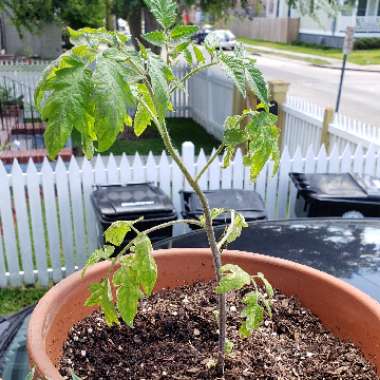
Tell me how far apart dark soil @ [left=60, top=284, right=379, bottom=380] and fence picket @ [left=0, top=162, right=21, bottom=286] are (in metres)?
2.87

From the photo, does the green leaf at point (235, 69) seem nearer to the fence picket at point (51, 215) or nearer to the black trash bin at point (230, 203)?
the black trash bin at point (230, 203)

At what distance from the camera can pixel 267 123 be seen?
44.1 inches

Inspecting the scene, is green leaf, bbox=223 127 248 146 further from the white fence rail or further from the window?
the window

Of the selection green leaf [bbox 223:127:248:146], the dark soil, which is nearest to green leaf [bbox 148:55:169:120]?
green leaf [bbox 223:127:248:146]

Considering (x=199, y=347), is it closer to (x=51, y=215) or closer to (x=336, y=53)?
(x=51, y=215)

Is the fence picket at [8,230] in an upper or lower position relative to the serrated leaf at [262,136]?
lower

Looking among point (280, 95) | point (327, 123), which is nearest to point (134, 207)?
point (327, 123)

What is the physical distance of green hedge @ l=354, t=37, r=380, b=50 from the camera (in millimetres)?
30453

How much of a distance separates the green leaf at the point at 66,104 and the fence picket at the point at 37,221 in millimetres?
3342

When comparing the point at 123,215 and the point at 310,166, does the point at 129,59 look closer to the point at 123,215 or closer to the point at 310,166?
the point at 123,215

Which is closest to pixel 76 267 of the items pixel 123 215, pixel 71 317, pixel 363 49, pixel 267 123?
pixel 123 215

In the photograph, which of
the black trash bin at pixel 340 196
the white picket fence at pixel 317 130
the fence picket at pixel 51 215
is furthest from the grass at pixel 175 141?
the black trash bin at pixel 340 196

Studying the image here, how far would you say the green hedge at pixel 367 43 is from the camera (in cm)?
3045

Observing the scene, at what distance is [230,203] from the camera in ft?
12.1
